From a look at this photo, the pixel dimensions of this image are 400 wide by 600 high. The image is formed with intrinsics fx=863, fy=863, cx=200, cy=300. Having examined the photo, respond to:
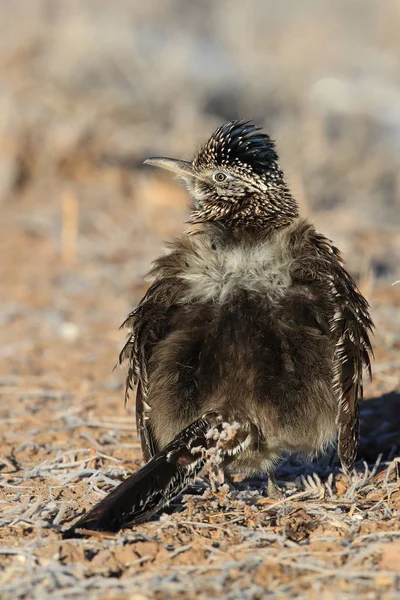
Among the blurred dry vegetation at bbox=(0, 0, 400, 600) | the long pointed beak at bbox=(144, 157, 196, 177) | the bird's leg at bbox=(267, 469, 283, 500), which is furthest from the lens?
the long pointed beak at bbox=(144, 157, 196, 177)

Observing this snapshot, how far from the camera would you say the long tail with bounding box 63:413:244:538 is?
3.81m

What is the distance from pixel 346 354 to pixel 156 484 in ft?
3.79

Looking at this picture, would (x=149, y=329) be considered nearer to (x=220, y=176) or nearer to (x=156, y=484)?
(x=156, y=484)

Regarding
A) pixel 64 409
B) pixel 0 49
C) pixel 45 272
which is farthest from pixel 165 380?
pixel 0 49

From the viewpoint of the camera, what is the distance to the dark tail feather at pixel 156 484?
3.80 metres

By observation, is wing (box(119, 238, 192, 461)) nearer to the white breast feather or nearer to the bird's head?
the white breast feather

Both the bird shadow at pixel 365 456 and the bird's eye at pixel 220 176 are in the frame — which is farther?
the bird's eye at pixel 220 176

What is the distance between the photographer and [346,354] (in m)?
4.34

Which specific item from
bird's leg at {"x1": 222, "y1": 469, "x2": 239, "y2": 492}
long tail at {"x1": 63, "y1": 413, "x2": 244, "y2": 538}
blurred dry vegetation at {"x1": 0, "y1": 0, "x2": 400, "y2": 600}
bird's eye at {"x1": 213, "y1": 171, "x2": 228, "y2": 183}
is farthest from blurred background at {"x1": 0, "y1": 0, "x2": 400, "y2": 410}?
long tail at {"x1": 63, "y1": 413, "x2": 244, "y2": 538}

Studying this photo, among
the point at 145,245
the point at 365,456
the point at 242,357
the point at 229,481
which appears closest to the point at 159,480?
the point at 242,357

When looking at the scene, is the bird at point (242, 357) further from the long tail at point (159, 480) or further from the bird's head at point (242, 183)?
the bird's head at point (242, 183)

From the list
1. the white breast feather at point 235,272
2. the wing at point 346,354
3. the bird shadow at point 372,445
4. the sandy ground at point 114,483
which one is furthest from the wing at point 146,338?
the bird shadow at point 372,445

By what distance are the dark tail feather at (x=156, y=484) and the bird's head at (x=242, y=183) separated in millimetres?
1378

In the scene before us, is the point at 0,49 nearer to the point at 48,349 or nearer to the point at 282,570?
the point at 48,349
